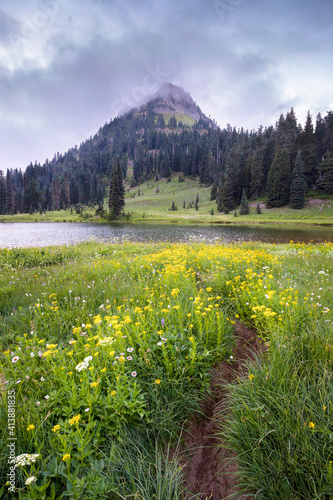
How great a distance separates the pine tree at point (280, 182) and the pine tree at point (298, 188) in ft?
6.54

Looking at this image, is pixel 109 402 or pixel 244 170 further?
pixel 244 170

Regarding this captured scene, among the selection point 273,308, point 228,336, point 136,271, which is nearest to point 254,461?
point 228,336

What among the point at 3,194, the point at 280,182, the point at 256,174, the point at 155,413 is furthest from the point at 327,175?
the point at 3,194

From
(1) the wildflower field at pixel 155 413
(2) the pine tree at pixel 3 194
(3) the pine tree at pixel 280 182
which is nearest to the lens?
(1) the wildflower field at pixel 155 413

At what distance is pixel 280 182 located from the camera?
65.1 m

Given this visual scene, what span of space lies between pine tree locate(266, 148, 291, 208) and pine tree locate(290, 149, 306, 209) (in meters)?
1.99

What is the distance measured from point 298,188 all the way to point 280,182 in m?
5.36

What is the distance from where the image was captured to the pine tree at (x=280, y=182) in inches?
2564

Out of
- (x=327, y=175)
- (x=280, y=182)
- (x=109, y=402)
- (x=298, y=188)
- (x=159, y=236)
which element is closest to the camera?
(x=109, y=402)

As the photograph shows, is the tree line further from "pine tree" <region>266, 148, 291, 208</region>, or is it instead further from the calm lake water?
the calm lake water

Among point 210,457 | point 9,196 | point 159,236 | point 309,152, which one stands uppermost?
point 309,152

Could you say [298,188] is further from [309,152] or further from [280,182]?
[309,152]

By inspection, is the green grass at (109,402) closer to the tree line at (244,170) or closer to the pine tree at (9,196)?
the tree line at (244,170)

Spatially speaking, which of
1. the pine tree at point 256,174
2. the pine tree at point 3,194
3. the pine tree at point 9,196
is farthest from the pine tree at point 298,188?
the pine tree at point 3,194
